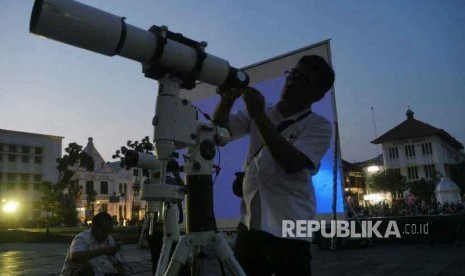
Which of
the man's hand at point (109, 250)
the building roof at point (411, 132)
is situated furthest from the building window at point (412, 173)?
the man's hand at point (109, 250)

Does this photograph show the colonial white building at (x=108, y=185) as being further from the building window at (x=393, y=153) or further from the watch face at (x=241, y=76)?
the watch face at (x=241, y=76)

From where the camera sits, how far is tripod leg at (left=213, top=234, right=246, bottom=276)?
5.16 ft

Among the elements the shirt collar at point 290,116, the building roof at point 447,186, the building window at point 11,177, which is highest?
the building window at point 11,177

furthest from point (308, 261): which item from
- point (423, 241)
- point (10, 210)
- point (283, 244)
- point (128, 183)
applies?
point (128, 183)

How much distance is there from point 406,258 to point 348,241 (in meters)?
2.42

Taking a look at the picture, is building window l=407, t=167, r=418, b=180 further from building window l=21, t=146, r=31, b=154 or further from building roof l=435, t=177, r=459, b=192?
building window l=21, t=146, r=31, b=154

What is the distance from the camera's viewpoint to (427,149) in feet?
154

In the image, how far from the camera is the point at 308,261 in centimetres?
168

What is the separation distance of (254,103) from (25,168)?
158ft

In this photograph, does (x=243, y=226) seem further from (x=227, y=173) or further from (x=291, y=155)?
(x=227, y=173)

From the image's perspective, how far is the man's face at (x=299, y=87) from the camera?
1873 mm

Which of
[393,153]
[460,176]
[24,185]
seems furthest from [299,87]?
[393,153]

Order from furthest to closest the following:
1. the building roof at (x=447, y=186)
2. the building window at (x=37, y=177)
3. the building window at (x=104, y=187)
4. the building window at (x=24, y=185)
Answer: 1. the building window at (x=104, y=187)
2. the building window at (x=37, y=177)
3. the building window at (x=24, y=185)
4. the building roof at (x=447, y=186)

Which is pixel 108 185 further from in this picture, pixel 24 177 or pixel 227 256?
pixel 227 256
